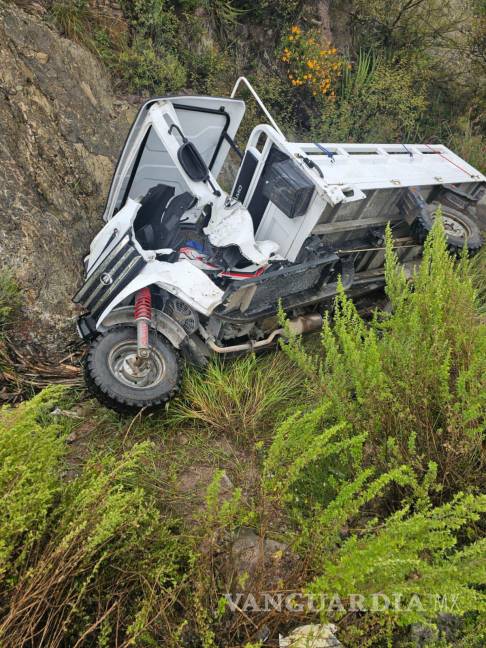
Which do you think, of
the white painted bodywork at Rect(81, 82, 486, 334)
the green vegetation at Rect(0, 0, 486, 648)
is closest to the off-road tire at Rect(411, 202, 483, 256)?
the white painted bodywork at Rect(81, 82, 486, 334)

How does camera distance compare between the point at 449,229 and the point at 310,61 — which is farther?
the point at 310,61

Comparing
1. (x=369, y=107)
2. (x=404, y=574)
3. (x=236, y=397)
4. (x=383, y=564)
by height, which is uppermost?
(x=369, y=107)

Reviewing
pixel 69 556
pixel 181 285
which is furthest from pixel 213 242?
pixel 69 556

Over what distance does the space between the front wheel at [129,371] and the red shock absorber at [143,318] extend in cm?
18

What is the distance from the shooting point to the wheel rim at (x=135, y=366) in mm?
3289

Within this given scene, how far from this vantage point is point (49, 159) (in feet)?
15.8

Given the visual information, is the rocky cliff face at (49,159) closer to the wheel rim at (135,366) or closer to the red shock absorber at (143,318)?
the wheel rim at (135,366)

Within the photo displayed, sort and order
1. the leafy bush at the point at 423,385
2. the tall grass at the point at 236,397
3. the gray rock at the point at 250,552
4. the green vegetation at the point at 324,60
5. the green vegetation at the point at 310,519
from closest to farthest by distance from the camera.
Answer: the green vegetation at the point at 310,519
the gray rock at the point at 250,552
the leafy bush at the point at 423,385
the tall grass at the point at 236,397
the green vegetation at the point at 324,60

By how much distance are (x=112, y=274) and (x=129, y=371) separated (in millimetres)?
717

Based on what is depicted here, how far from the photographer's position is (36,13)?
18.1 feet

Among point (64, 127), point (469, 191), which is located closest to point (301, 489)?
point (469, 191)

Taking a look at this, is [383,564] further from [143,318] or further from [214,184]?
[214,184]

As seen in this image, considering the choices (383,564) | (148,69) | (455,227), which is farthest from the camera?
(148,69)

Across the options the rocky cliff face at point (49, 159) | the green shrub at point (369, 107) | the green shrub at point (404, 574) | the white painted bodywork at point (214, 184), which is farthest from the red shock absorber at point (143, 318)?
the green shrub at point (369, 107)
